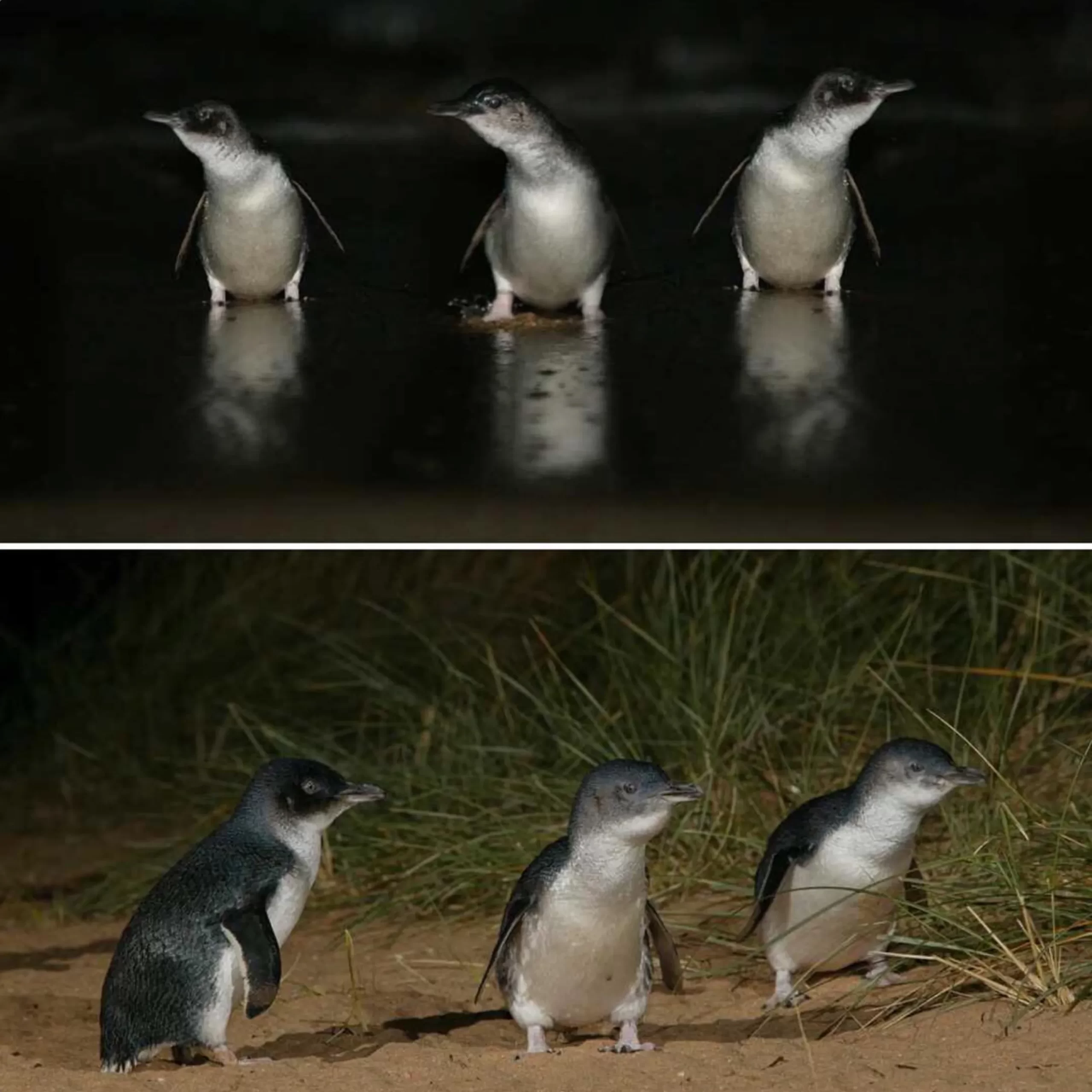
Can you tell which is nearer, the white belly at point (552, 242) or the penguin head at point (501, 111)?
the penguin head at point (501, 111)

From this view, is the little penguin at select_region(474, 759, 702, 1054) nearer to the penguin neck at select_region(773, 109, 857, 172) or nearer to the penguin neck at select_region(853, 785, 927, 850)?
the penguin neck at select_region(853, 785, 927, 850)

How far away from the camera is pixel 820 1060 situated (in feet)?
10.7

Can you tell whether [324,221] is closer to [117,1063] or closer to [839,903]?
[117,1063]

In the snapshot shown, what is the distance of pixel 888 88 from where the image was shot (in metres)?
2.98

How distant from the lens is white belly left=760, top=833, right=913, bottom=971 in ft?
12.5

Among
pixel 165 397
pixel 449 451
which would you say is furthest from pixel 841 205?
pixel 165 397

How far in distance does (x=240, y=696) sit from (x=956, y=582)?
214 cm

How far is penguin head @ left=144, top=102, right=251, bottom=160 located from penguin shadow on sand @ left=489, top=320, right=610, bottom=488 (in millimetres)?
490

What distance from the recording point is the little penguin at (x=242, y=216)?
3.11 meters

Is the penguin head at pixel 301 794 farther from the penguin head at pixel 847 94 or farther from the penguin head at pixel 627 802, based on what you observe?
the penguin head at pixel 847 94

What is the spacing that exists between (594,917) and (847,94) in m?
1.40

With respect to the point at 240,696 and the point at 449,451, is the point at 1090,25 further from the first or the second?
the point at 240,696

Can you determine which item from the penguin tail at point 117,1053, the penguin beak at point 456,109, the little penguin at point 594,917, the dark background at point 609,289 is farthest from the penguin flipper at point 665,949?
the penguin beak at point 456,109

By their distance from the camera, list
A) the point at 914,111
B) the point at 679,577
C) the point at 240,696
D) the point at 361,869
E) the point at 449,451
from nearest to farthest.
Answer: the point at 449,451, the point at 914,111, the point at 361,869, the point at 679,577, the point at 240,696
